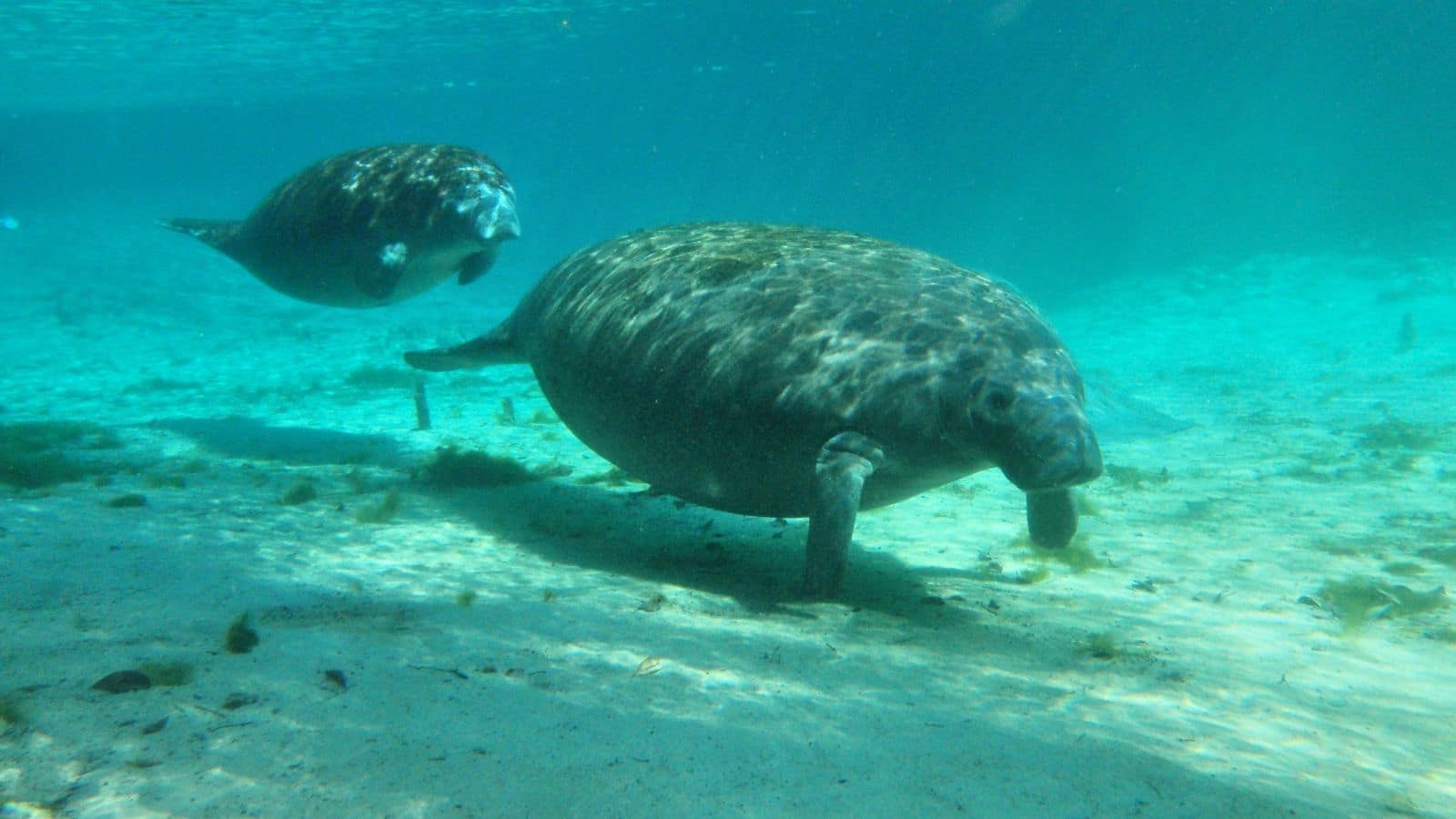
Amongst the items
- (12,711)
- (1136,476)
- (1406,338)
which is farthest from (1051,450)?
(1406,338)

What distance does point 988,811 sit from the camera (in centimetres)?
225

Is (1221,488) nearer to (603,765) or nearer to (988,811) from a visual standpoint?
(988,811)

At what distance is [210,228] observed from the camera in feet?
32.7

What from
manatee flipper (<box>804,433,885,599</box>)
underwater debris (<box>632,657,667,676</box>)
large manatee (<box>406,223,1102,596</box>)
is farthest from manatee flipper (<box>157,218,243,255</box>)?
underwater debris (<box>632,657,667,676</box>)

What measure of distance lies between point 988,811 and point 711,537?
3.76 metres

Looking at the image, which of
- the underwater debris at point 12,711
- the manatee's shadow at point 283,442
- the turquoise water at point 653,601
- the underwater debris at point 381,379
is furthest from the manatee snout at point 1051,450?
the underwater debris at point 381,379

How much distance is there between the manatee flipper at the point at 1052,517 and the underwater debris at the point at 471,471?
4.33 m

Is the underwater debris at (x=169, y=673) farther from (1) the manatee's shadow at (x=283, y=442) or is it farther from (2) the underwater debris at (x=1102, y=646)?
(1) the manatee's shadow at (x=283, y=442)

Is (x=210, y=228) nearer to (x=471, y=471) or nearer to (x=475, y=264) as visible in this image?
(x=475, y=264)

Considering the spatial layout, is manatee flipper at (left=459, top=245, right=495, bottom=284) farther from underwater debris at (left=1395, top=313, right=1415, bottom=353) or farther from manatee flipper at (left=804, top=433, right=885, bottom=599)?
underwater debris at (left=1395, top=313, right=1415, bottom=353)

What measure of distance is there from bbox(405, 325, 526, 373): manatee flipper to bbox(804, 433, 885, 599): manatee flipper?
3.33 metres

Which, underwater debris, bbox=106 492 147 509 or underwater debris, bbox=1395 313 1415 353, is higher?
underwater debris, bbox=1395 313 1415 353

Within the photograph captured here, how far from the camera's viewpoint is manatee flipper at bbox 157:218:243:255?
30.7 feet

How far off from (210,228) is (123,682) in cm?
921
